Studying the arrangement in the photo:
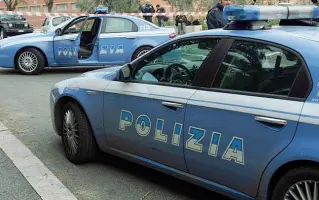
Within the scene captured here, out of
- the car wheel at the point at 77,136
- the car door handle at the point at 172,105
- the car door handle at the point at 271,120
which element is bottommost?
the car wheel at the point at 77,136

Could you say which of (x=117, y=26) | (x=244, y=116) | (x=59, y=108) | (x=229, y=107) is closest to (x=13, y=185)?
(x=59, y=108)

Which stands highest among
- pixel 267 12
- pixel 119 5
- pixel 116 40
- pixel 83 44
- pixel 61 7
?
pixel 267 12

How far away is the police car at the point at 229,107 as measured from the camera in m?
3.04

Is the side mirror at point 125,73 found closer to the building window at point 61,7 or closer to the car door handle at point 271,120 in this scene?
the car door handle at point 271,120

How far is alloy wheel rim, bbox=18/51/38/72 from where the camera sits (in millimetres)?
11547

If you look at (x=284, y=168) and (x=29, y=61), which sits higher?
(x=284, y=168)

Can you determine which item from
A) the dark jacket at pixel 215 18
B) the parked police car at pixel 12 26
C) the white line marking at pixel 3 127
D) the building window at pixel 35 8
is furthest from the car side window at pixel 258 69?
the building window at pixel 35 8

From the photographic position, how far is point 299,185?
9.82ft

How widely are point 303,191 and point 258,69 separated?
3.02ft

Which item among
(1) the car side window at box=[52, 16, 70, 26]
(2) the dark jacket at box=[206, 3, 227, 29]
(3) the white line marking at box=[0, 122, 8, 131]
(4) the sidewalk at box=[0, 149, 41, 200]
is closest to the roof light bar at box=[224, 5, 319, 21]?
(4) the sidewalk at box=[0, 149, 41, 200]

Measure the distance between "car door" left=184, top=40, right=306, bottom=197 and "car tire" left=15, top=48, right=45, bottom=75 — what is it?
8564 millimetres

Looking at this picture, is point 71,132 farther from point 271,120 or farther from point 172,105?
point 271,120

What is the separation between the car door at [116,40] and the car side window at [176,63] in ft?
24.6

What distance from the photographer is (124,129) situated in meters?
4.31
